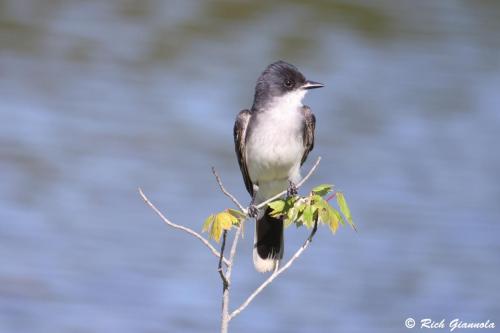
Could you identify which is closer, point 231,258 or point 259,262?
point 231,258

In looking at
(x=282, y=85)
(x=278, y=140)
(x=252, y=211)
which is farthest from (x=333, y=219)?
(x=282, y=85)

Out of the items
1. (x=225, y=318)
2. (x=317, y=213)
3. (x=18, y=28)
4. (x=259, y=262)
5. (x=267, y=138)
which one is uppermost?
(x=18, y=28)

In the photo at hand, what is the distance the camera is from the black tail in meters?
6.24

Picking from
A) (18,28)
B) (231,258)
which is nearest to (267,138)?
(231,258)

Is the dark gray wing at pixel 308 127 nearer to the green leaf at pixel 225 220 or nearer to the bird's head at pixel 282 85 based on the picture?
the bird's head at pixel 282 85

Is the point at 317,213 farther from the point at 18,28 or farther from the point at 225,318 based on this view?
the point at 18,28

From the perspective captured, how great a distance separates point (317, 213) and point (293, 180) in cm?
160

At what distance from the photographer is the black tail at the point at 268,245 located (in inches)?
246

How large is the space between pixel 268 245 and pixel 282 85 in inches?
31.1

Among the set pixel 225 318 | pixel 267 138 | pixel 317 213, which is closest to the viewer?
pixel 225 318

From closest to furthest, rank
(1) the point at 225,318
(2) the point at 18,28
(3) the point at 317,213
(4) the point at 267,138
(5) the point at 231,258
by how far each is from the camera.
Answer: (1) the point at 225,318 → (5) the point at 231,258 → (3) the point at 317,213 → (4) the point at 267,138 → (2) the point at 18,28

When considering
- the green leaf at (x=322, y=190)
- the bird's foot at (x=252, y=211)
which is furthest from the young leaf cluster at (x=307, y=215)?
the bird's foot at (x=252, y=211)

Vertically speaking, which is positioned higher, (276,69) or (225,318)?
(276,69)

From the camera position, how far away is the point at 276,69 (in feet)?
20.0
